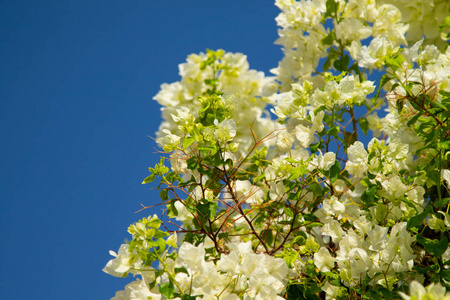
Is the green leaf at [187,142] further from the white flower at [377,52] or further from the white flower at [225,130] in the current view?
the white flower at [377,52]

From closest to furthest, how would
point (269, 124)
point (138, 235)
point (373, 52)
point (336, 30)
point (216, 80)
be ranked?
1. point (138, 235)
2. point (373, 52)
3. point (336, 30)
4. point (216, 80)
5. point (269, 124)

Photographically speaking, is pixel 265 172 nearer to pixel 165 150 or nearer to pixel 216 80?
pixel 165 150

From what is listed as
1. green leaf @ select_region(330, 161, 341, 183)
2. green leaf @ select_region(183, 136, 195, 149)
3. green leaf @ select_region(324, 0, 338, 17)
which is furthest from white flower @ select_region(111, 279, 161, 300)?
green leaf @ select_region(324, 0, 338, 17)

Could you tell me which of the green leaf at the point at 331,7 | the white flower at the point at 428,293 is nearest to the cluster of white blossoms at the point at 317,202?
the white flower at the point at 428,293

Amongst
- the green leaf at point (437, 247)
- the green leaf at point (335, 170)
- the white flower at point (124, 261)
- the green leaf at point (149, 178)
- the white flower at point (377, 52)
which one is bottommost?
the green leaf at point (437, 247)

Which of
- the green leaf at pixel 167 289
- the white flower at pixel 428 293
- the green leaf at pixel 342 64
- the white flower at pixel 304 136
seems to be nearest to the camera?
the white flower at pixel 428 293

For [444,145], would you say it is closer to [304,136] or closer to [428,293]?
[304,136]

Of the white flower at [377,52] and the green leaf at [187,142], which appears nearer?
the green leaf at [187,142]

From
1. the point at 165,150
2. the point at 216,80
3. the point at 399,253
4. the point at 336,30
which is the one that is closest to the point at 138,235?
the point at 165,150

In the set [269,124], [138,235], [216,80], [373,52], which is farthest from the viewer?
[269,124]

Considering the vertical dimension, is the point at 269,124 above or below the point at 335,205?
above

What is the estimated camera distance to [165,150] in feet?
4.46

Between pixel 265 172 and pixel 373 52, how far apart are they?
477 mm

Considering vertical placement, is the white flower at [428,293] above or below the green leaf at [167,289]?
below
